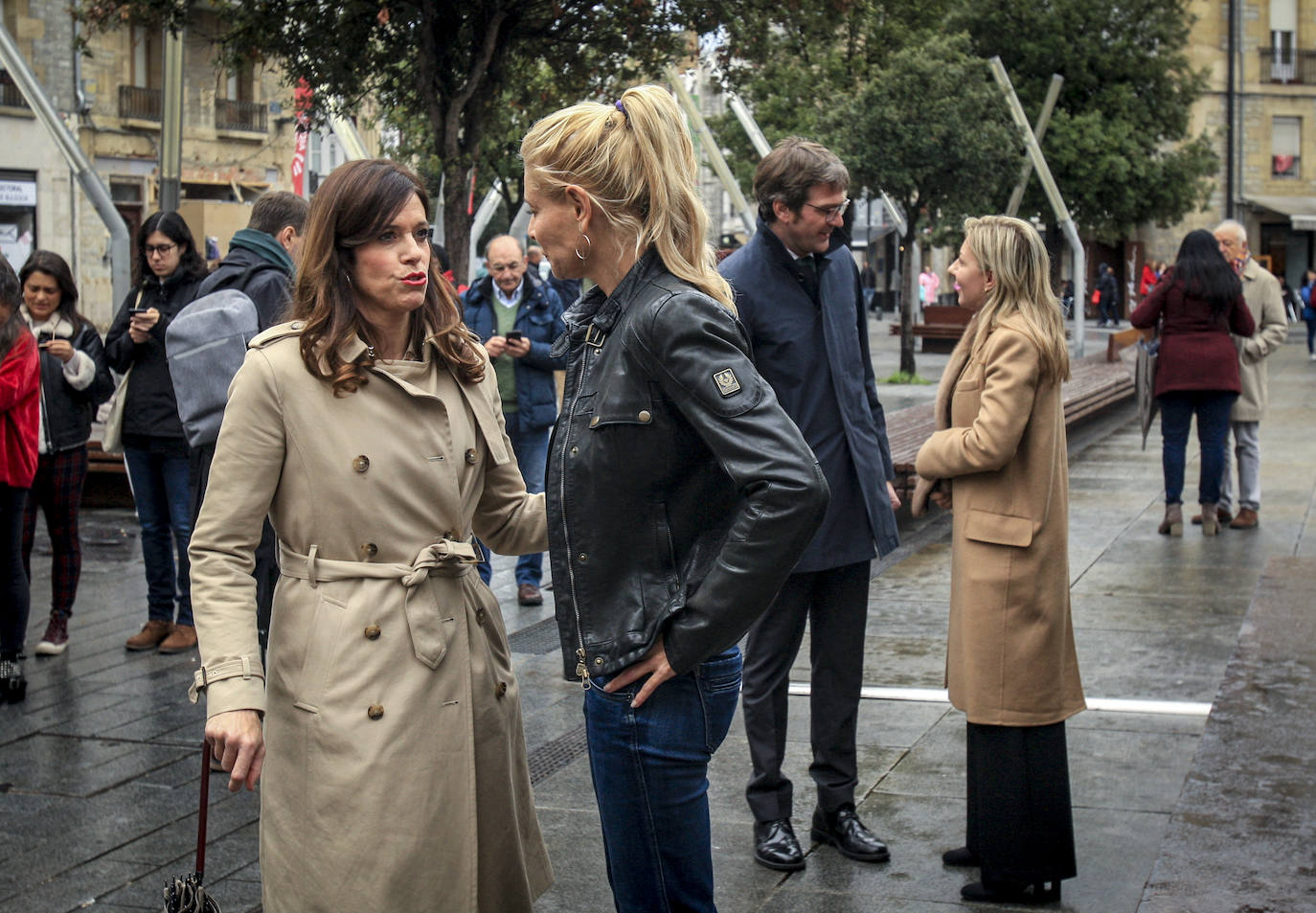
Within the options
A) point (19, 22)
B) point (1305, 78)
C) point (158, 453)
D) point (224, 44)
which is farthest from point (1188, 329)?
point (1305, 78)

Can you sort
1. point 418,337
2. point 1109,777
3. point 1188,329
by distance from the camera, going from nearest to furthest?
point 418,337 < point 1109,777 < point 1188,329

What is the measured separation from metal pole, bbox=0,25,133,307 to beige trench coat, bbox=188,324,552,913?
439 inches

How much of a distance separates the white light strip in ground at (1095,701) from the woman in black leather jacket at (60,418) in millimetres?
3354

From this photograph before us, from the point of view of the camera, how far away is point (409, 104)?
1267 centimetres

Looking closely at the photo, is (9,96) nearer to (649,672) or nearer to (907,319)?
(907,319)

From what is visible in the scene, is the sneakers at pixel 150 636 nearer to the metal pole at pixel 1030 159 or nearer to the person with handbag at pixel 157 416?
the person with handbag at pixel 157 416

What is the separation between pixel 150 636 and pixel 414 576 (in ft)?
16.2

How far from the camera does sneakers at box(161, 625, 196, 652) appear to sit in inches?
281

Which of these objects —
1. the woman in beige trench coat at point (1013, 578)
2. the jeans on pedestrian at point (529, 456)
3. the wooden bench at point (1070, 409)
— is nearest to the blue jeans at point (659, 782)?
the woman in beige trench coat at point (1013, 578)

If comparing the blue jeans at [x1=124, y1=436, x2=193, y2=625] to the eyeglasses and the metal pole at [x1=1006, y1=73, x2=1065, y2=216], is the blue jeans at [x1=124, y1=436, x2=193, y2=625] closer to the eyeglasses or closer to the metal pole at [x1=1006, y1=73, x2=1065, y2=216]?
the eyeglasses

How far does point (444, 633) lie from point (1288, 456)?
12664 mm

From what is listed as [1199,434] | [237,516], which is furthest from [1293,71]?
[237,516]

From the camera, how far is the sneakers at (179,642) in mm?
7133

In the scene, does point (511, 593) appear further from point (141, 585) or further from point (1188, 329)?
point (1188, 329)
